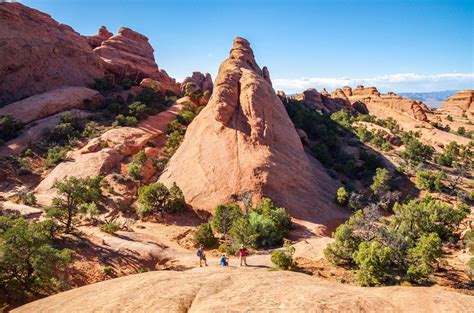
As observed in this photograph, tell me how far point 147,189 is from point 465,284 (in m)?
27.7

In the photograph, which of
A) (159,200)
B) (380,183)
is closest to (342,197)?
(380,183)

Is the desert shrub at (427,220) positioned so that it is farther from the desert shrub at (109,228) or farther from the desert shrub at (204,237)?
the desert shrub at (109,228)

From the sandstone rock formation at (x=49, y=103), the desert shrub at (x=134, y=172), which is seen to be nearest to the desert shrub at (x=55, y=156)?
the desert shrub at (x=134, y=172)

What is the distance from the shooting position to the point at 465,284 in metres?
19.5

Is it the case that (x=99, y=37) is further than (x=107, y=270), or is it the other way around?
(x=99, y=37)

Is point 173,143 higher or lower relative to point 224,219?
higher

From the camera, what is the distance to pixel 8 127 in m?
46.6

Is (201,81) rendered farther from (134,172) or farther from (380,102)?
(380,102)

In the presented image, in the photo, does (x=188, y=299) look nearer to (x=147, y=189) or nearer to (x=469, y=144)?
(x=147, y=189)

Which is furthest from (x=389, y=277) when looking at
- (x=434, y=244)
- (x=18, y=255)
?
(x=18, y=255)

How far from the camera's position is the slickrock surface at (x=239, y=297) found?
1160cm

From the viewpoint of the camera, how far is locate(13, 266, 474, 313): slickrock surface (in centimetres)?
1160

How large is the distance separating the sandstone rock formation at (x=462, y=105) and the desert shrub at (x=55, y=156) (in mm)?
112642

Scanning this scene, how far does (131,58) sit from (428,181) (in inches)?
2699
